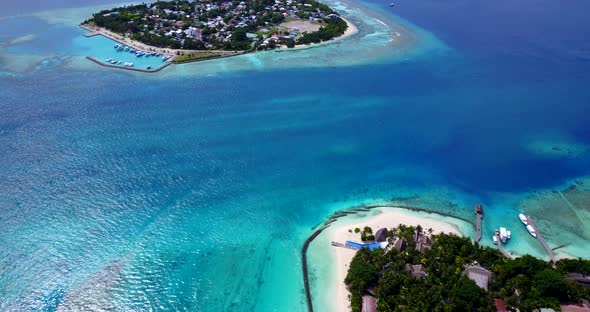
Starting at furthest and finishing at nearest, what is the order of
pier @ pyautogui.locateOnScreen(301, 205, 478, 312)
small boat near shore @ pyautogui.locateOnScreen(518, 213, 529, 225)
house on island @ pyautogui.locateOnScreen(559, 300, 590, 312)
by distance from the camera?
small boat near shore @ pyautogui.locateOnScreen(518, 213, 529, 225) < pier @ pyautogui.locateOnScreen(301, 205, 478, 312) < house on island @ pyautogui.locateOnScreen(559, 300, 590, 312)

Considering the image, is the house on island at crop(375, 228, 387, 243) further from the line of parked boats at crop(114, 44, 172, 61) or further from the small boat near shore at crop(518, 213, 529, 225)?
the line of parked boats at crop(114, 44, 172, 61)

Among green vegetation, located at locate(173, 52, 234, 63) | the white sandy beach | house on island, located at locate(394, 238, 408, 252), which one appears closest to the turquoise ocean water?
the white sandy beach

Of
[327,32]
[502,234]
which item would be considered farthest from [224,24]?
[502,234]

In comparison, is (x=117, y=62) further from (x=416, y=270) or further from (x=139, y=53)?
(x=416, y=270)

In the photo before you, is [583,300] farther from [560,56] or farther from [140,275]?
[560,56]

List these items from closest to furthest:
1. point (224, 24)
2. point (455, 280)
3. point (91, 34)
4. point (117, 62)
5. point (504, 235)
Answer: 1. point (455, 280)
2. point (504, 235)
3. point (117, 62)
4. point (91, 34)
5. point (224, 24)
